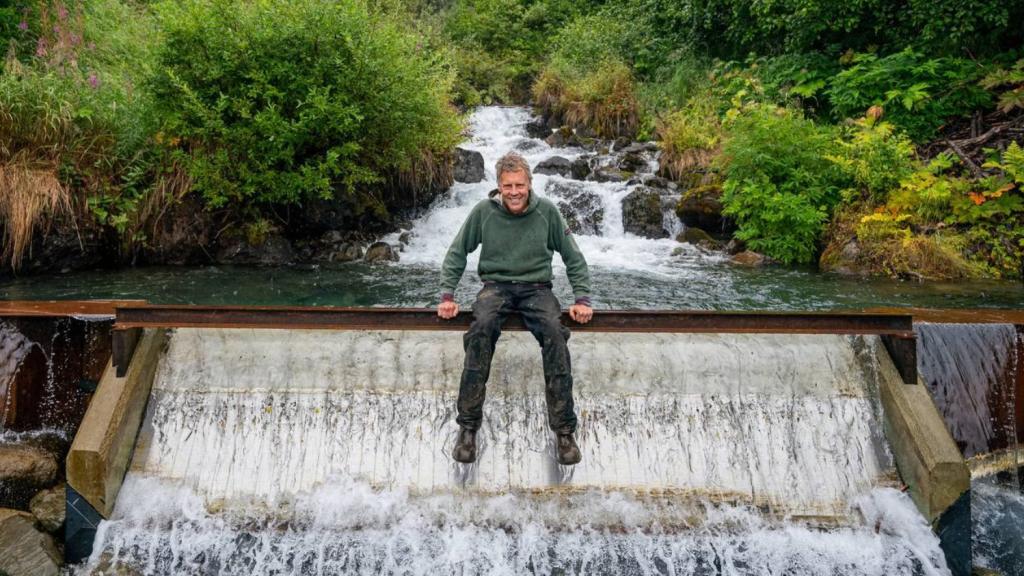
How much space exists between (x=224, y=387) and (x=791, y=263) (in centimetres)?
879

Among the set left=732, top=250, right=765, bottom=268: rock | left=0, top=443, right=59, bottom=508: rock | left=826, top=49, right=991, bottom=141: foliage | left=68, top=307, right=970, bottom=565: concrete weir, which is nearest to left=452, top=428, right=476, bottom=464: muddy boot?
left=68, top=307, right=970, bottom=565: concrete weir

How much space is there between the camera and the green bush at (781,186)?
10.5m

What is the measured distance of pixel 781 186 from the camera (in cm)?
1084

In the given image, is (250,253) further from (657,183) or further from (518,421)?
(657,183)

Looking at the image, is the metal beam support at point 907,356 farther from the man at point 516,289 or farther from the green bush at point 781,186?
the green bush at point 781,186

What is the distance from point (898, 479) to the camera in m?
4.53

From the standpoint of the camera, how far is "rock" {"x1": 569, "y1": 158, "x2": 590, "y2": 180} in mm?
13797

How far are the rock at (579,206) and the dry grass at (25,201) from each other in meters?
7.77

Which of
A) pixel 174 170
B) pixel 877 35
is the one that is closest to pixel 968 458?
pixel 174 170

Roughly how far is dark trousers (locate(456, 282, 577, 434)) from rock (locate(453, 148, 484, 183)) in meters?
9.54

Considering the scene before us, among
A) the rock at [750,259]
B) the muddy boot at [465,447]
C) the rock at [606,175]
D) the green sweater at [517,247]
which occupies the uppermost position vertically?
the rock at [606,175]

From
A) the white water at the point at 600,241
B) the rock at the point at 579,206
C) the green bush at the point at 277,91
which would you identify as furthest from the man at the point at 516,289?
the rock at the point at 579,206

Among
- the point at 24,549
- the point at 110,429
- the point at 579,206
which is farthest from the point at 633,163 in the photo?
the point at 24,549

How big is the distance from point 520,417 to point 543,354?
763mm
